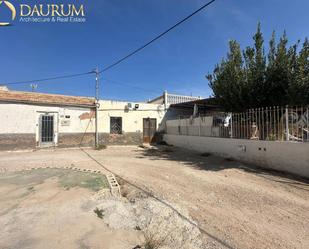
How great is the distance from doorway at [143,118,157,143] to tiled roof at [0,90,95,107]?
14.4 feet

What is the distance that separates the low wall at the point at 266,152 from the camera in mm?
6715

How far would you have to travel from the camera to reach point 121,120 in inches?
631

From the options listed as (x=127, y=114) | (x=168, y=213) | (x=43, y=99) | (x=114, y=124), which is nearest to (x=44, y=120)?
(x=43, y=99)

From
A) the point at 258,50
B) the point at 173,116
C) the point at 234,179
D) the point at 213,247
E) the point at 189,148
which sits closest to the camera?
the point at 213,247

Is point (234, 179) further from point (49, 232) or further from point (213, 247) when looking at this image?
point (49, 232)

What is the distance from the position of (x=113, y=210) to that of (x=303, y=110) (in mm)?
6506

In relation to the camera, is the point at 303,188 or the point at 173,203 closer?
the point at 173,203

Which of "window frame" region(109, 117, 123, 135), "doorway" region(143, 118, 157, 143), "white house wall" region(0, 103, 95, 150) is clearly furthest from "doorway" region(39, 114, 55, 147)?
"doorway" region(143, 118, 157, 143)

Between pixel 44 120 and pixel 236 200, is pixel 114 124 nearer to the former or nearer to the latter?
pixel 44 120

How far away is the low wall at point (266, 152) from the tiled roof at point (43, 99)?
8211 mm

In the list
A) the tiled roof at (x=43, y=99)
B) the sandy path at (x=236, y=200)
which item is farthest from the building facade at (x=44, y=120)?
the sandy path at (x=236, y=200)

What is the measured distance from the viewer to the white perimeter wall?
49.9 ft

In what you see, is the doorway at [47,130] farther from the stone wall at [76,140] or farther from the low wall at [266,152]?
the low wall at [266,152]

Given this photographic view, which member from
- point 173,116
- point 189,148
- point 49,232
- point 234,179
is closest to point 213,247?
point 49,232
